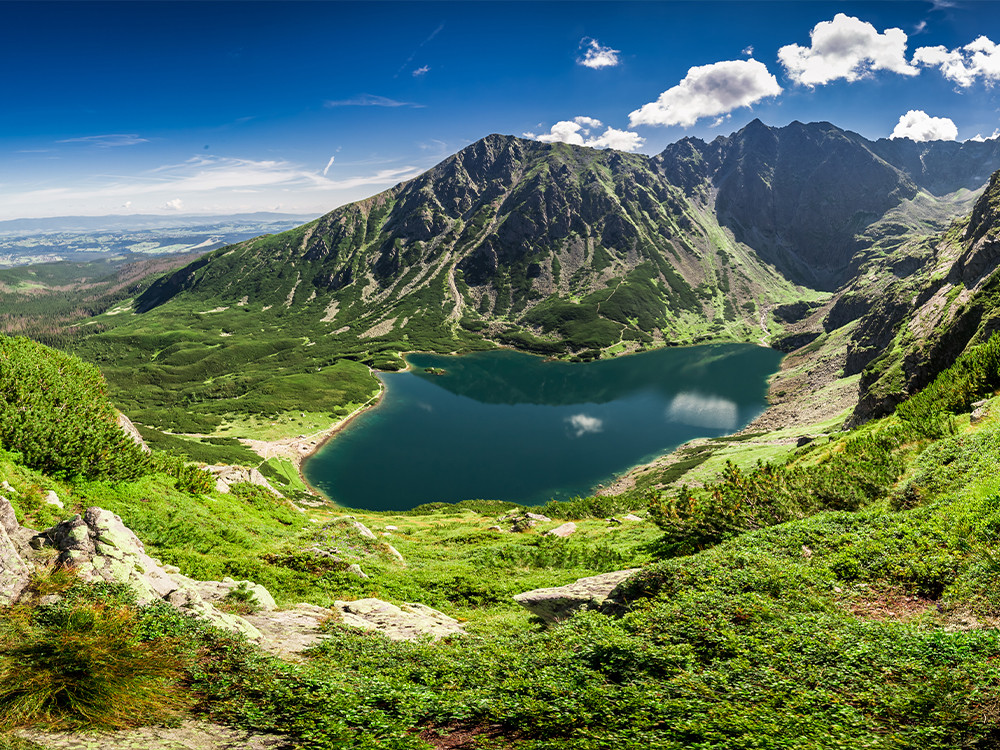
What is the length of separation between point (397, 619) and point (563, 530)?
22.3 meters

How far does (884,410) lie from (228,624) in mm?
76906

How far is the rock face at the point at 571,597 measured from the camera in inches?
637

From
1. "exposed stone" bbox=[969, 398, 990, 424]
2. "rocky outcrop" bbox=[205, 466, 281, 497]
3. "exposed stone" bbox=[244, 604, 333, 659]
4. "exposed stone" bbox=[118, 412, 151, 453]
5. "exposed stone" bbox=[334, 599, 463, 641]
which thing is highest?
"exposed stone" bbox=[969, 398, 990, 424]

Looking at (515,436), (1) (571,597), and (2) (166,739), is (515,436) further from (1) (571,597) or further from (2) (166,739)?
(2) (166,739)

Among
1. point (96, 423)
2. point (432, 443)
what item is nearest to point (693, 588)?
point (96, 423)

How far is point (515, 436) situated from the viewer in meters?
138

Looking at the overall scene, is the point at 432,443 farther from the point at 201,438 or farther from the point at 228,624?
the point at 228,624

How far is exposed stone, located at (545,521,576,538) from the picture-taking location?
113 feet

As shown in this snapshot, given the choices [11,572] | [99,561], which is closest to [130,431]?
[99,561]

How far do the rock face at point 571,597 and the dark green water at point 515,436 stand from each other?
82.2 metres

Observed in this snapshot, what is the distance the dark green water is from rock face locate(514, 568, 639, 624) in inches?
3237

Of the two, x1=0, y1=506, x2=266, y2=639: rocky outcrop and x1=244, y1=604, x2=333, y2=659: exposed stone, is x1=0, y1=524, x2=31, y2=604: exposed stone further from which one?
x1=244, y1=604, x2=333, y2=659: exposed stone

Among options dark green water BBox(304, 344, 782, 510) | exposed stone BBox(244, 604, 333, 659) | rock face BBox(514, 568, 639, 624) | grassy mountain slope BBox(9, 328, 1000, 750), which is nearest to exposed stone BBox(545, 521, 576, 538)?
grassy mountain slope BBox(9, 328, 1000, 750)

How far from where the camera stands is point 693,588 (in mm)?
13836
